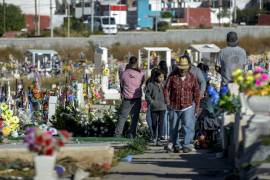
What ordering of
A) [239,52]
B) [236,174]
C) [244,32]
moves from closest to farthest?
[236,174] → [239,52] → [244,32]

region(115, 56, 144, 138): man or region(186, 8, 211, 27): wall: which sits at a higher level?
region(115, 56, 144, 138): man

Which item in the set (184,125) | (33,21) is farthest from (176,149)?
(33,21)

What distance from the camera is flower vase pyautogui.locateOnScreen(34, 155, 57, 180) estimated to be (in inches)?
347

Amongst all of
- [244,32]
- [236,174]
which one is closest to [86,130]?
[236,174]

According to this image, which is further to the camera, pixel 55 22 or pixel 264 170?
pixel 55 22

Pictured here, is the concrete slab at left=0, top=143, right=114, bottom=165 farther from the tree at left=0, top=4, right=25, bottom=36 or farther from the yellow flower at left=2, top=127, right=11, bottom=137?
the tree at left=0, top=4, right=25, bottom=36

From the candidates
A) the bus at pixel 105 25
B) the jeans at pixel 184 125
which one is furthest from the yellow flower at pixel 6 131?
the bus at pixel 105 25

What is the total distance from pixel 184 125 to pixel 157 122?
89.7 inches

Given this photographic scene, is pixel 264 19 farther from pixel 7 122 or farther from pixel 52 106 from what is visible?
pixel 7 122

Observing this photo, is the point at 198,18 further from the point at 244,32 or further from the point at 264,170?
the point at 264,170

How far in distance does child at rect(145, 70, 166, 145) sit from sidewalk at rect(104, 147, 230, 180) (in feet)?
7.81

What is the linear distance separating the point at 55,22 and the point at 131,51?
32836 millimetres

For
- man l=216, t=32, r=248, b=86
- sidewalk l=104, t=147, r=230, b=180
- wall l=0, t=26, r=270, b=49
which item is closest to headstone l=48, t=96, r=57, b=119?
man l=216, t=32, r=248, b=86

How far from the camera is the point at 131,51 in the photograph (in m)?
68.2
